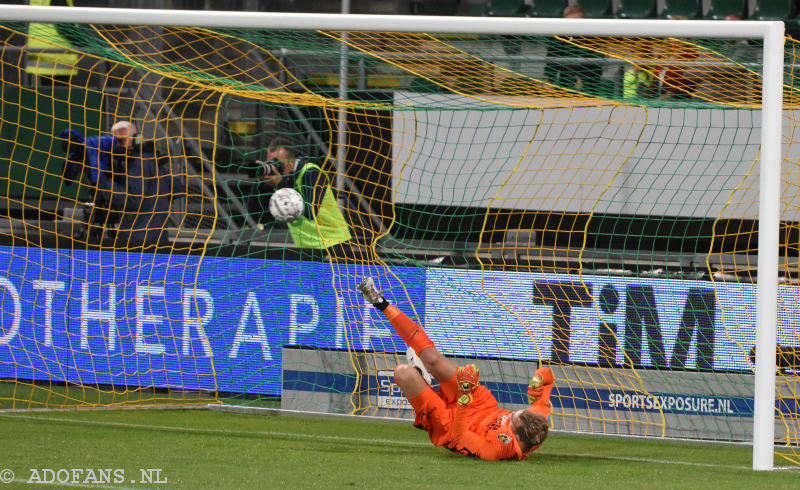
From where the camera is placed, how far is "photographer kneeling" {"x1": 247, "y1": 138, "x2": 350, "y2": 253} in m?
7.63

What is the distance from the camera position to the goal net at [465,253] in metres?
6.57

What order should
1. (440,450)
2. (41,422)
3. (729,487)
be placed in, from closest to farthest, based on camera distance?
(729,487) < (440,450) < (41,422)

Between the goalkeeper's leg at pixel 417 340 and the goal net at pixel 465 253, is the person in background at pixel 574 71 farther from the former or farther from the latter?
the goalkeeper's leg at pixel 417 340

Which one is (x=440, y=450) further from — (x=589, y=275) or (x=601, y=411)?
(x=589, y=275)

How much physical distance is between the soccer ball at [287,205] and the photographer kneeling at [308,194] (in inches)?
8.8

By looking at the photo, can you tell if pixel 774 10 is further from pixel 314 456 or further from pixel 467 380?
pixel 314 456

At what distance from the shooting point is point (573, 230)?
7.63 m

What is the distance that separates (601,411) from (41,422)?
128 inches

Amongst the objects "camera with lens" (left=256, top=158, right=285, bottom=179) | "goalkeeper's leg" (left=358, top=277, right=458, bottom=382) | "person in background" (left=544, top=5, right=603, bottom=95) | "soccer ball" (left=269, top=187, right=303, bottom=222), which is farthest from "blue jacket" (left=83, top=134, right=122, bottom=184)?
"goalkeeper's leg" (left=358, top=277, right=458, bottom=382)

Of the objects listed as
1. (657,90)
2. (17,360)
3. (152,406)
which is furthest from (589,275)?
(17,360)

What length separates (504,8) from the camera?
11.8 meters

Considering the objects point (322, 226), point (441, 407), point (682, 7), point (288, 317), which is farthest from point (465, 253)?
point (682, 7)

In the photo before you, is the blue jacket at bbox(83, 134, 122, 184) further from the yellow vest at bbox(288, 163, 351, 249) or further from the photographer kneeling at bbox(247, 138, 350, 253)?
the yellow vest at bbox(288, 163, 351, 249)

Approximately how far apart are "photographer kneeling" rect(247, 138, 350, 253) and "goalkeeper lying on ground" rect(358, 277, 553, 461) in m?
2.12
